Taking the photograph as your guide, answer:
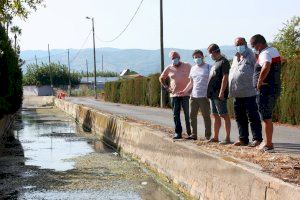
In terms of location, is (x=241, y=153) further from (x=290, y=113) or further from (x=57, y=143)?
(x=57, y=143)

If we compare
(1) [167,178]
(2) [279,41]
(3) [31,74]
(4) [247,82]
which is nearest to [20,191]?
(1) [167,178]

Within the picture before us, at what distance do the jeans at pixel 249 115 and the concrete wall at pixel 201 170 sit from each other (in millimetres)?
998

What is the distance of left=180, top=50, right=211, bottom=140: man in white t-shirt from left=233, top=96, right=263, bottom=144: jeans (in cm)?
103

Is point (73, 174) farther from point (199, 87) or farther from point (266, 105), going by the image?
point (266, 105)

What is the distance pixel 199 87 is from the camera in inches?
388

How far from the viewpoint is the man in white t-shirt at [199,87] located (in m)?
9.82

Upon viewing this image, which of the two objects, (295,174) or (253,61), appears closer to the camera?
(295,174)

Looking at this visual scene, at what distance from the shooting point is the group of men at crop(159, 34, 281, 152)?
7.73 meters

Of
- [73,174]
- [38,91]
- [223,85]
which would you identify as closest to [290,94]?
[223,85]

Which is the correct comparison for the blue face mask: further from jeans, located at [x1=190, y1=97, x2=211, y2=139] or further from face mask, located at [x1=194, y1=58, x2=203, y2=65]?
A: jeans, located at [x1=190, y1=97, x2=211, y2=139]

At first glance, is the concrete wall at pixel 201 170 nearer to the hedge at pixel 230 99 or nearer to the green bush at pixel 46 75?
the hedge at pixel 230 99

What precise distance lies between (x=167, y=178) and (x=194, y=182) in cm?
169

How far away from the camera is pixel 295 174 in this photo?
573 centimetres

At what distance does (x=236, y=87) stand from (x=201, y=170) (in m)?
1.81
